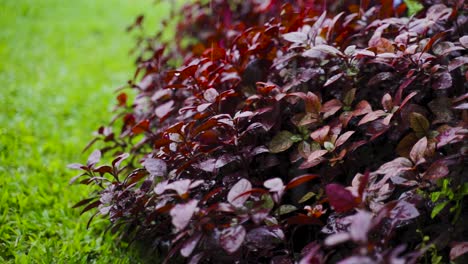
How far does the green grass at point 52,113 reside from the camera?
1891 millimetres

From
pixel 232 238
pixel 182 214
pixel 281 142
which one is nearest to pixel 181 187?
pixel 182 214

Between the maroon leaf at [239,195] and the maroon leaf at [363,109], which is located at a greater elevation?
the maroon leaf at [239,195]

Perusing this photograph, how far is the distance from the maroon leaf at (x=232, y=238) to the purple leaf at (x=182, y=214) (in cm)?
12

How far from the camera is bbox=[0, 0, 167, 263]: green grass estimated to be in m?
1.89

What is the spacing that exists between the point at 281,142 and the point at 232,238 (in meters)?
0.51

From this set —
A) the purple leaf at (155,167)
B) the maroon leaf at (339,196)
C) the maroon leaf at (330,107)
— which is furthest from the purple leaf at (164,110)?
the maroon leaf at (339,196)

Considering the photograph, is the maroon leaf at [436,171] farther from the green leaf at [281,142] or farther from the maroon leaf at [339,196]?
the green leaf at [281,142]

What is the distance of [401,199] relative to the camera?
1.35 metres

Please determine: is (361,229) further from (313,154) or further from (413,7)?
(413,7)

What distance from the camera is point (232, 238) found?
1.21 meters

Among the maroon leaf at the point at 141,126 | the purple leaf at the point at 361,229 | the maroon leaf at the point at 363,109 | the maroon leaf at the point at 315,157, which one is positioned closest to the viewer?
the purple leaf at the point at 361,229

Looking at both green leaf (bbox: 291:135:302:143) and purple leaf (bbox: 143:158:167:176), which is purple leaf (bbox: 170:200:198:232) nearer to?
purple leaf (bbox: 143:158:167:176)

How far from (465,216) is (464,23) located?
0.90 metres

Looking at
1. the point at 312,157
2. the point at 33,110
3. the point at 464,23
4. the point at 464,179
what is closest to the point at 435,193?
the point at 464,179
